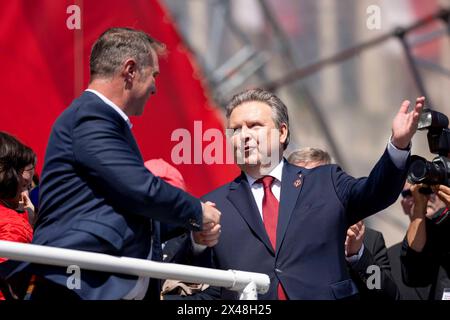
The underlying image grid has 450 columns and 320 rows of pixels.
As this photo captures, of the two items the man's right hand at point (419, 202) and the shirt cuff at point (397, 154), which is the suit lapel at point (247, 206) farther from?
the man's right hand at point (419, 202)

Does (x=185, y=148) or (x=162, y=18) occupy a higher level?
(x=162, y=18)

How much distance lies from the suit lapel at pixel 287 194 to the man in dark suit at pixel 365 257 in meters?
0.36

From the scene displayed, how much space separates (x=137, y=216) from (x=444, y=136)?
1.31 metres

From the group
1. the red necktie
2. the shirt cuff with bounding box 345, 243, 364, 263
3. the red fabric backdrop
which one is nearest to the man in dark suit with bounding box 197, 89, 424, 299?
the red necktie

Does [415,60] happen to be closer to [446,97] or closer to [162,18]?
[162,18]

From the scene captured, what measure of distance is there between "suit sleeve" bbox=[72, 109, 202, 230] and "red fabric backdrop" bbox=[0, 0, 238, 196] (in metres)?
2.21

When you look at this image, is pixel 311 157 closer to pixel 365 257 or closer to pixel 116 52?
pixel 365 257

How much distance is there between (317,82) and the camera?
24.6m

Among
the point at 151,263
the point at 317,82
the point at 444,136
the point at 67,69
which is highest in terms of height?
the point at 317,82

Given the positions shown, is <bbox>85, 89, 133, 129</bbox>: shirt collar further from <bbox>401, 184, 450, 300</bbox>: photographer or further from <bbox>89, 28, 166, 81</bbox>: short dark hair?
<bbox>401, 184, 450, 300</bbox>: photographer

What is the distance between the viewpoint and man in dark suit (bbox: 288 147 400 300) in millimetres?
4266

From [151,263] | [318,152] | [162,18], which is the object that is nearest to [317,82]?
[162,18]

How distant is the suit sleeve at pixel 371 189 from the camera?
3.65m

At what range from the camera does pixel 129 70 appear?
139 inches
